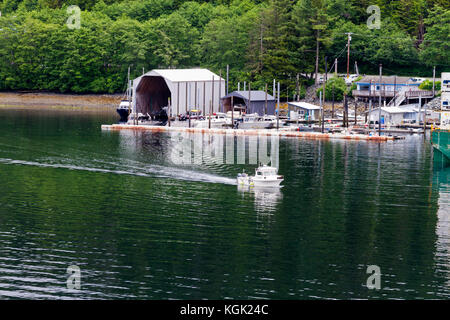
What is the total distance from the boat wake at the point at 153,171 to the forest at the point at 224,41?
62.1m

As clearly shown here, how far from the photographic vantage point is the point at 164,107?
115812 millimetres

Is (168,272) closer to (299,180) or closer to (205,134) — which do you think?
(299,180)

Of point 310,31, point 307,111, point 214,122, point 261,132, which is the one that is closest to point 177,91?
point 214,122

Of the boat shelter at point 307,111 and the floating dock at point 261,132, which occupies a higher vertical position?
the boat shelter at point 307,111

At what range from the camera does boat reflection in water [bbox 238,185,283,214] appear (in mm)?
52000

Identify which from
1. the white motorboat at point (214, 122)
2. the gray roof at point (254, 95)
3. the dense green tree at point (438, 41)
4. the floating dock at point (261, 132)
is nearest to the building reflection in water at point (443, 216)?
the floating dock at point (261, 132)

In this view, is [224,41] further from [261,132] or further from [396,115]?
[261,132]

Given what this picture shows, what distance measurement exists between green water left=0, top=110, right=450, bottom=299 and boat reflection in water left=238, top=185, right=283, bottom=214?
0.14m

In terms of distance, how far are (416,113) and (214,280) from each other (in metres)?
78.2

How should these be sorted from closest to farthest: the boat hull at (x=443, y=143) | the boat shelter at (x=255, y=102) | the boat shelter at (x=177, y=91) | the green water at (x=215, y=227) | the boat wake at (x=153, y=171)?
the green water at (x=215, y=227) → the boat wake at (x=153, y=171) → the boat hull at (x=443, y=143) → the boat shelter at (x=177, y=91) → the boat shelter at (x=255, y=102)

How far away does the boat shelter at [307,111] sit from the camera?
114 meters

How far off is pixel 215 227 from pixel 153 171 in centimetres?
2070

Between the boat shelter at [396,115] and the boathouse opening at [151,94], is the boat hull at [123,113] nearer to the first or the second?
the boathouse opening at [151,94]
